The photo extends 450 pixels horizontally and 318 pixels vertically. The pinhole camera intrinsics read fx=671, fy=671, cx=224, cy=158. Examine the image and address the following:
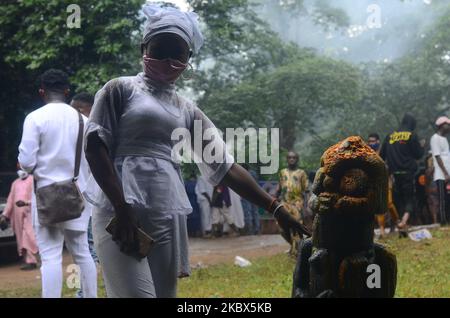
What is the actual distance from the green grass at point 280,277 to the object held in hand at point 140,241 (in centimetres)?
336

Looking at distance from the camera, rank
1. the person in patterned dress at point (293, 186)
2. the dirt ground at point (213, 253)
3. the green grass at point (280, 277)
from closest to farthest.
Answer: the green grass at point (280, 277) → the dirt ground at point (213, 253) → the person in patterned dress at point (293, 186)

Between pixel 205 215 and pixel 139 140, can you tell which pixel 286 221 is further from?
pixel 205 215

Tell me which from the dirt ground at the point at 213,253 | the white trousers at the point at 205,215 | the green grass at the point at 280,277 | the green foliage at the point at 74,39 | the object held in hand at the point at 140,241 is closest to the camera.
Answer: the object held in hand at the point at 140,241

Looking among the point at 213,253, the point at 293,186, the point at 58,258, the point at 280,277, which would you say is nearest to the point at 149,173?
the point at 58,258

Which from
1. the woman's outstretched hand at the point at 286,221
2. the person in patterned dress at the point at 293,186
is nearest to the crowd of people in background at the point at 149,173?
the woman's outstretched hand at the point at 286,221

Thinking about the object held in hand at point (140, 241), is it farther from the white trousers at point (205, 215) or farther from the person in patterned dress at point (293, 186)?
the white trousers at point (205, 215)

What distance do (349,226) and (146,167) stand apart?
907mm

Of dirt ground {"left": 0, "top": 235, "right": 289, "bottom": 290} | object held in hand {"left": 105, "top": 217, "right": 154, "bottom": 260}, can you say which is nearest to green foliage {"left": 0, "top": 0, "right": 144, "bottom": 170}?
dirt ground {"left": 0, "top": 235, "right": 289, "bottom": 290}

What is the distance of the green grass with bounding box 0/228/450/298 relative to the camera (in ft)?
19.6

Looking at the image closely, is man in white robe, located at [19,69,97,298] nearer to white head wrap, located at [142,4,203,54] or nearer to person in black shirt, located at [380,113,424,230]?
white head wrap, located at [142,4,203,54]

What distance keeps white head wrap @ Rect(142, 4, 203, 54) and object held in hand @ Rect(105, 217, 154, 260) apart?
0.80 metres

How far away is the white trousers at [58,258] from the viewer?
4.50m
